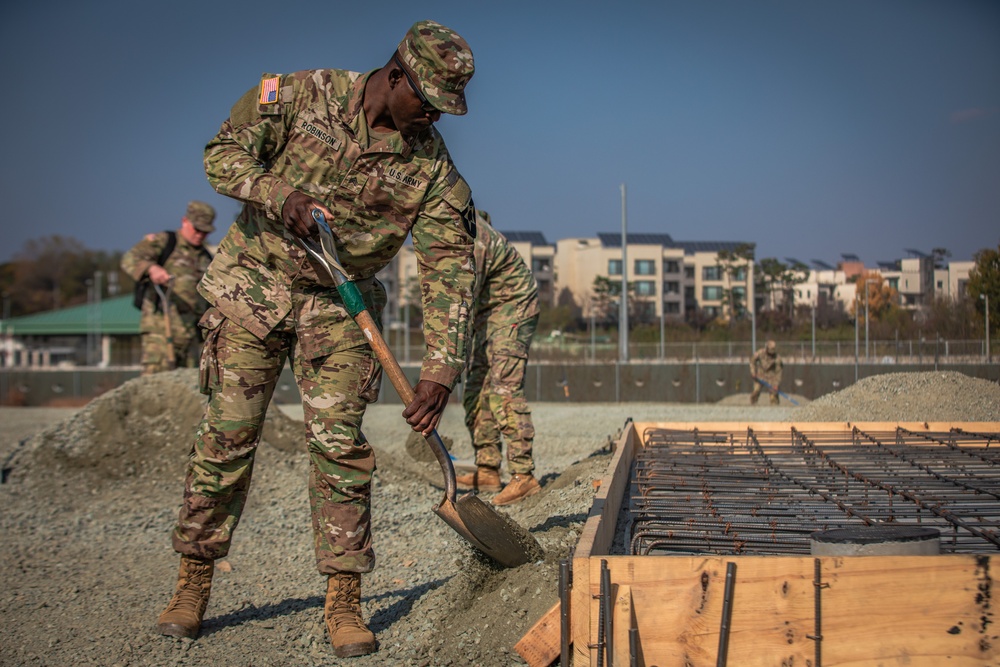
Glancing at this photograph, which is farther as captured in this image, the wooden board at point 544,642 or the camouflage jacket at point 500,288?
the camouflage jacket at point 500,288

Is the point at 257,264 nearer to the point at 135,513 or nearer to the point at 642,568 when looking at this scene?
the point at 642,568

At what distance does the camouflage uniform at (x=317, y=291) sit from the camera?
3064 mm

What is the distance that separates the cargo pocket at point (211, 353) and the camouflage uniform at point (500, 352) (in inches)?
88.0

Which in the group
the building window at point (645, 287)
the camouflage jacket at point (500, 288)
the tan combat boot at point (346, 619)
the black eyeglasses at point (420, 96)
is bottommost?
the tan combat boot at point (346, 619)

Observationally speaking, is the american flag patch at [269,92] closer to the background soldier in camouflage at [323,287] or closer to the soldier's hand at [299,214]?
the background soldier in camouflage at [323,287]

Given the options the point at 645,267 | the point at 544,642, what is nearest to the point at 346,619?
the point at 544,642

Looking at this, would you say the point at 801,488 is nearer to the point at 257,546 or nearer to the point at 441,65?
the point at 441,65

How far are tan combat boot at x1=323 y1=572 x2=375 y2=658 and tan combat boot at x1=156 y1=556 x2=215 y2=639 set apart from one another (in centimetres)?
44

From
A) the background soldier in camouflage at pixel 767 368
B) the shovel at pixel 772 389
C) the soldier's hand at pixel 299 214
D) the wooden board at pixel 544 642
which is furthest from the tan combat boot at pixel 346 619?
the background soldier in camouflage at pixel 767 368

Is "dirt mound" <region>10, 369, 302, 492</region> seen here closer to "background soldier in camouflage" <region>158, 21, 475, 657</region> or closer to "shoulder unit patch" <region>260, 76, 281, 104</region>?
"background soldier in camouflage" <region>158, 21, 475, 657</region>

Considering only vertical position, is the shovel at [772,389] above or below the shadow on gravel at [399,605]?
above

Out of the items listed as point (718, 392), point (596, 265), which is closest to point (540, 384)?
point (718, 392)

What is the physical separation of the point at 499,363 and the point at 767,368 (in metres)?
11.8

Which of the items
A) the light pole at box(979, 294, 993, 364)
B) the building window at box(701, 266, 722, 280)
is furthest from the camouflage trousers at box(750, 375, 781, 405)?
the building window at box(701, 266, 722, 280)
